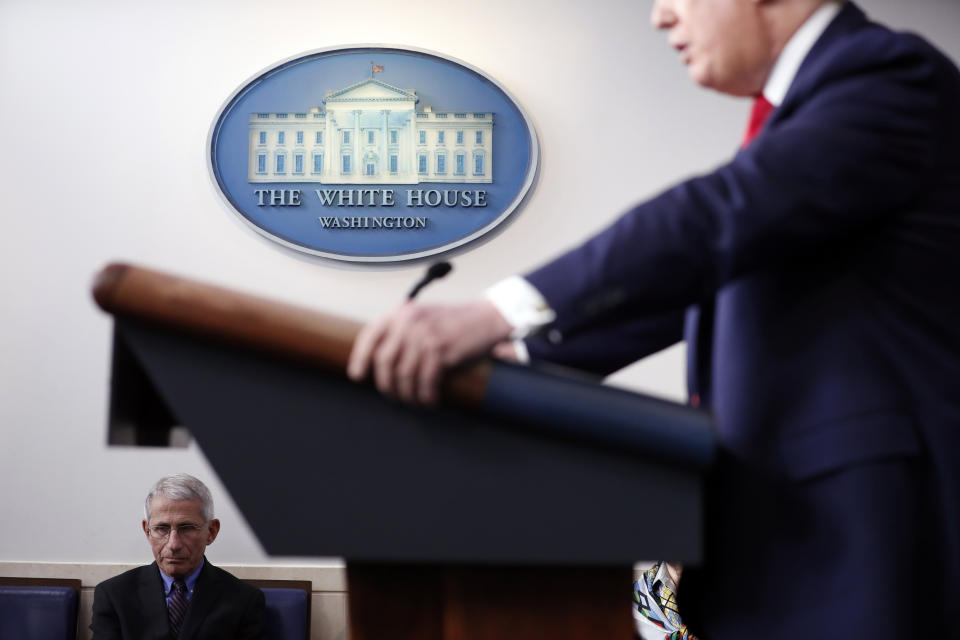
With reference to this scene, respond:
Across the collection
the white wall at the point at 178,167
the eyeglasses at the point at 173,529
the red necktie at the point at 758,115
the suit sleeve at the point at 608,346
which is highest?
the white wall at the point at 178,167

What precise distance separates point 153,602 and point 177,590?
0.09 meters

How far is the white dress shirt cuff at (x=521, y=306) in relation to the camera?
2.61ft

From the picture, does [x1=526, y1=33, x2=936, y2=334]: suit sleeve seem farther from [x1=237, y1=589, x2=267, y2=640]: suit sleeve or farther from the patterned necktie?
the patterned necktie

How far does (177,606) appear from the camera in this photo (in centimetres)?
336

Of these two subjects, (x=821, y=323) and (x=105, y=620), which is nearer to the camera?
(x=821, y=323)

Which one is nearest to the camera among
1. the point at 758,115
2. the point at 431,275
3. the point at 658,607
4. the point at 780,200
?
the point at 780,200

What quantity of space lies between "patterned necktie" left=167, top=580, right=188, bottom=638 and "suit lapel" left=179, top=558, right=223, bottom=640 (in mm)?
39

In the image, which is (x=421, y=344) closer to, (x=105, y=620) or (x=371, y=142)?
(x=105, y=620)

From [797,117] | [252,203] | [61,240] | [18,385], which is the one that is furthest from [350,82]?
[797,117]

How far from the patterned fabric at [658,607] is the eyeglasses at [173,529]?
163 centimetres

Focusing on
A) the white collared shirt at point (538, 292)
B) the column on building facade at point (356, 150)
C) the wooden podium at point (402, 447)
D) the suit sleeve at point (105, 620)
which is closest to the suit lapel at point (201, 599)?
the suit sleeve at point (105, 620)

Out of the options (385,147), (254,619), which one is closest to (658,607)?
(254,619)

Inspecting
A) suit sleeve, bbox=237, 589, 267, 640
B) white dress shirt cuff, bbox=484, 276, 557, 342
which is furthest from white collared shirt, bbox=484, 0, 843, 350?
suit sleeve, bbox=237, 589, 267, 640

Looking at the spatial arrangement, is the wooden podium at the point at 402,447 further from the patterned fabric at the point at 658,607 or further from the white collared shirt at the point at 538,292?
the patterned fabric at the point at 658,607
